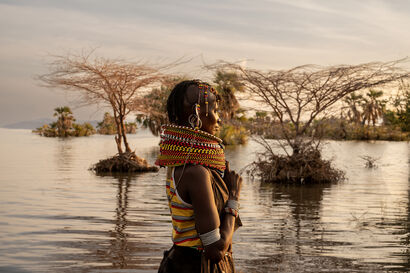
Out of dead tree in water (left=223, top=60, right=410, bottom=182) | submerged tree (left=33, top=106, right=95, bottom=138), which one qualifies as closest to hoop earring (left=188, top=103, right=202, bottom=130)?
dead tree in water (left=223, top=60, right=410, bottom=182)

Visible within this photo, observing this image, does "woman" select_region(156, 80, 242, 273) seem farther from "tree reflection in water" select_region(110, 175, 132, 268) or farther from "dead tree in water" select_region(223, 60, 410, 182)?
"dead tree in water" select_region(223, 60, 410, 182)

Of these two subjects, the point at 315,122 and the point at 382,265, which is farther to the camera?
the point at 315,122

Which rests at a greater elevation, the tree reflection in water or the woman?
the woman

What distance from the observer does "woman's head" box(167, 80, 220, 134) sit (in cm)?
241

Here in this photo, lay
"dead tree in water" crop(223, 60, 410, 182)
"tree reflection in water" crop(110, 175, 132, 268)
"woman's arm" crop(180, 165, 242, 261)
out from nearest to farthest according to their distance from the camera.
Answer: "woman's arm" crop(180, 165, 242, 261), "tree reflection in water" crop(110, 175, 132, 268), "dead tree in water" crop(223, 60, 410, 182)

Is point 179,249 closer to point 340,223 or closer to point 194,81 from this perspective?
point 194,81

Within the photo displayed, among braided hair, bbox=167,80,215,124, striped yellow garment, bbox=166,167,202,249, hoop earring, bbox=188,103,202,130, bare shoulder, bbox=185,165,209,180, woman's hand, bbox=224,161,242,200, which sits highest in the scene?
braided hair, bbox=167,80,215,124

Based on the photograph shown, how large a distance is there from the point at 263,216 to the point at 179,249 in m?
9.42

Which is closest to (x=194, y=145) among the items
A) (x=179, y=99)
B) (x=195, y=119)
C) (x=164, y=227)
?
(x=195, y=119)

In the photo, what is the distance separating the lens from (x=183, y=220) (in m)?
2.43

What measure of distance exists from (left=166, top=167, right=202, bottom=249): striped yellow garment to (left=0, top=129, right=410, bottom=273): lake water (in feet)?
15.0

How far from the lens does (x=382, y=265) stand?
24.3ft

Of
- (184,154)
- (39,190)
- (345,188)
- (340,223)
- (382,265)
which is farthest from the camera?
(345,188)

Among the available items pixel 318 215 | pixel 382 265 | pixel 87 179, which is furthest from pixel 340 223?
pixel 87 179
